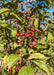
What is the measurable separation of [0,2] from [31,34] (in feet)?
2.27

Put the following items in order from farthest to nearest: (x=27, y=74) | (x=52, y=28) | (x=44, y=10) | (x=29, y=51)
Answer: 1. (x=44, y=10)
2. (x=29, y=51)
3. (x=52, y=28)
4. (x=27, y=74)

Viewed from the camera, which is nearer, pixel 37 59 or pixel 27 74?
pixel 27 74

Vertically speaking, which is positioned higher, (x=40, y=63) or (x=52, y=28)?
(x=52, y=28)

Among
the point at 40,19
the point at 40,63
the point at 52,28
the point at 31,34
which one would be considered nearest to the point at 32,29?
the point at 31,34

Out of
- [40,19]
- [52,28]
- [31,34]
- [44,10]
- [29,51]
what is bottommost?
[29,51]

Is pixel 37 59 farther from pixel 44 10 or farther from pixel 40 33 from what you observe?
pixel 44 10

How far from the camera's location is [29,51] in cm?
150

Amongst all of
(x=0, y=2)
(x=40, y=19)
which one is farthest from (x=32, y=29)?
(x=0, y=2)

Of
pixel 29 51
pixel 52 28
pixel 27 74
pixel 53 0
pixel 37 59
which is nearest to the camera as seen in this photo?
pixel 27 74

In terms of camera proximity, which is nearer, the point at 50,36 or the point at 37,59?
the point at 37,59

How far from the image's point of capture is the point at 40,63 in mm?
904

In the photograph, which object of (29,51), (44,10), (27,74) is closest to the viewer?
(27,74)

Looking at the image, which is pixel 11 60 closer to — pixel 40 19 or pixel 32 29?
pixel 32 29

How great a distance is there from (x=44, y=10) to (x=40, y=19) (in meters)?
0.20
